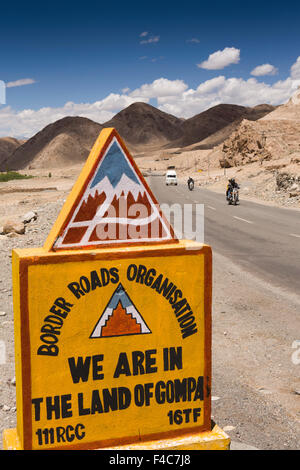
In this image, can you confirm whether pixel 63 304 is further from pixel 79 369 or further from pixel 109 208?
pixel 109 208

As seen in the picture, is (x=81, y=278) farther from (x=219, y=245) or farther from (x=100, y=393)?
(x=219, y=245)

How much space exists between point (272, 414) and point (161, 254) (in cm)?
208

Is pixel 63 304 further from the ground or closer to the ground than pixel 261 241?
further from the ground

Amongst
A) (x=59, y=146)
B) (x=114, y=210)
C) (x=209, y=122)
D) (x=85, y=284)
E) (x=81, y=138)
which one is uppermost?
(x=209, y=122)

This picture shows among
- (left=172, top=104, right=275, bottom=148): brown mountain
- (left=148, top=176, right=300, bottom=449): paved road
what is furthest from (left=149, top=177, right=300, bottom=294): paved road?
(left=172, top=104, right=275, bottom=148): brown mountain

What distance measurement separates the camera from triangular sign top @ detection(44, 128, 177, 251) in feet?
8.65

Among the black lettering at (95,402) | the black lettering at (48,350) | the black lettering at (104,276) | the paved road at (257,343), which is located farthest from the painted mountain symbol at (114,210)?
the paved road at (257,343)

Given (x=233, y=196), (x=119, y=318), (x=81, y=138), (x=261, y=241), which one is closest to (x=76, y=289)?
(x=119, y=318)

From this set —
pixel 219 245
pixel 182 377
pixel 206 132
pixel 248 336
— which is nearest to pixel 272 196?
pixel 219 245

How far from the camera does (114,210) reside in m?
2.74

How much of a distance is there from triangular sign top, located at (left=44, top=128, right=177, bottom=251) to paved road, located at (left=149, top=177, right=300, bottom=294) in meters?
6.20

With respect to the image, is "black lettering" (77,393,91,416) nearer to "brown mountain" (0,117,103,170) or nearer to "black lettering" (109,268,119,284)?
"black lettering" (109,268,119,284)

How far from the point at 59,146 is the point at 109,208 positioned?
172 metres

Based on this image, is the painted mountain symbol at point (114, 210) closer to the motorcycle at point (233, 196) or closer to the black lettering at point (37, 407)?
the black lettering at point (37, 407)
